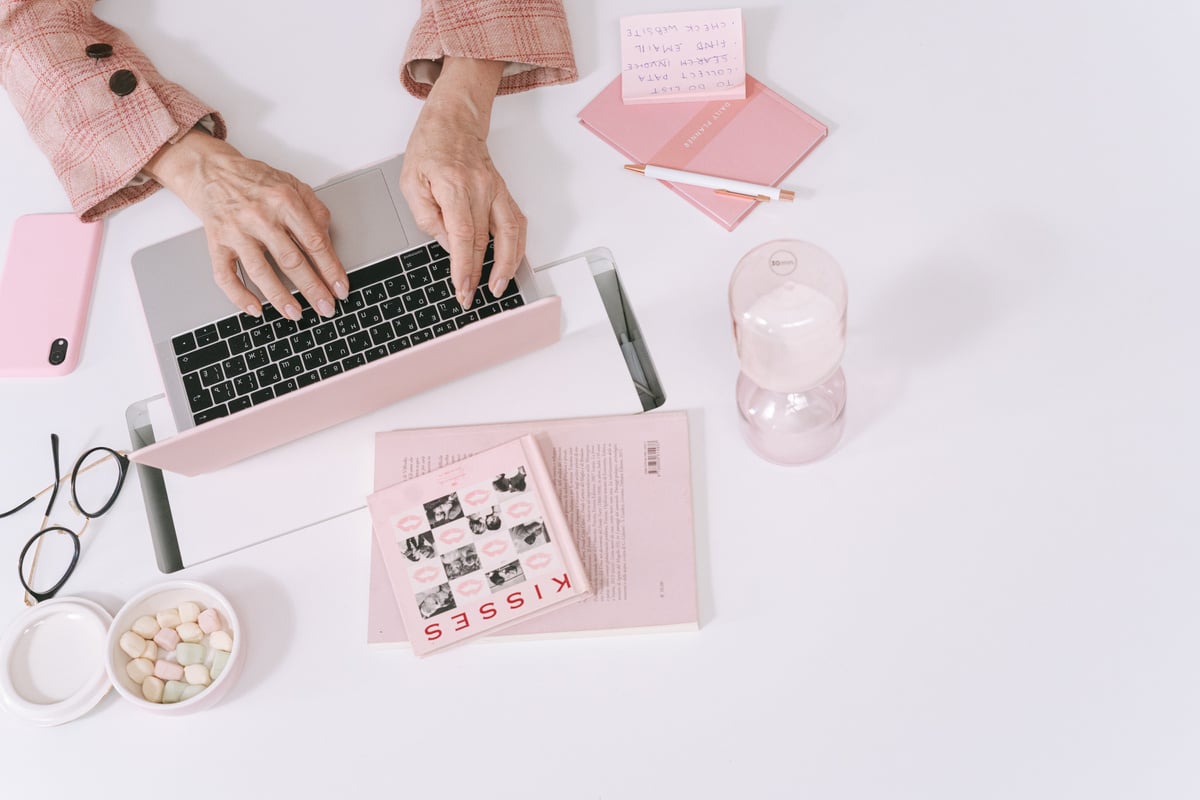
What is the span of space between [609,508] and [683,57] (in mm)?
527

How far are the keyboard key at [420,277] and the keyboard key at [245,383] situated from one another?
0.59 feet

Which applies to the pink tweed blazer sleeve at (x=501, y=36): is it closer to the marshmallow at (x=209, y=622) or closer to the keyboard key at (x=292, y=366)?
the keyboard key at (x=292, y=366)

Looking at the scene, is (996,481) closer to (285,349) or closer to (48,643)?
(285,349)

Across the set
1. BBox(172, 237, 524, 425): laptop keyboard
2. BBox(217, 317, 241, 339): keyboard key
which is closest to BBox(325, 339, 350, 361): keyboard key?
BBox(172, 237, 524, 425): laptop keyboard

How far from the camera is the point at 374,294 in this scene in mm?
877

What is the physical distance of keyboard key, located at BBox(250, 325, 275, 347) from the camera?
0.88m

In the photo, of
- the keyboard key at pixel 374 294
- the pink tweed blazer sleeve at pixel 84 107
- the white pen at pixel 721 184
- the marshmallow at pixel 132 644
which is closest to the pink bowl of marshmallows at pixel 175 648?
the marshmallow at pixel 132 644

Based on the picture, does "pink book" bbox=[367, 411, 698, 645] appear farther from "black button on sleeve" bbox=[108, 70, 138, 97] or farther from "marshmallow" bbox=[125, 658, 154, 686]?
"black button on sleeve" bbox=[108, 70, 138, 97]

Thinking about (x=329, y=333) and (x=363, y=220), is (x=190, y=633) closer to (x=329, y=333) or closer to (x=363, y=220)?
(x=329, y=333)

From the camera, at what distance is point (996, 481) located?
802 millimetres

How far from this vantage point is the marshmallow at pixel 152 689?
791 mm

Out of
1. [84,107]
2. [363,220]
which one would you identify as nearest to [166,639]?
[363,220]

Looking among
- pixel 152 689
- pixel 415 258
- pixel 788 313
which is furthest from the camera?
pixel 415 258

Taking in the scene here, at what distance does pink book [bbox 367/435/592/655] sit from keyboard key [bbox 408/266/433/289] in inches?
7.2
